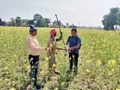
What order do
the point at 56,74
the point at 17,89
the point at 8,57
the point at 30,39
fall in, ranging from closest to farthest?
the point at 30,39
the point at 17,89
the point at 56,74
the point at 8,57

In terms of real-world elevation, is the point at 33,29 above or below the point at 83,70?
above

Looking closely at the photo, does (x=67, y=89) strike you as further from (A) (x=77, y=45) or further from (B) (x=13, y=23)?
(B) (x=13, y=23)

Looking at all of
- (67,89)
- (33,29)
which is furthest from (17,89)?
(33,29)

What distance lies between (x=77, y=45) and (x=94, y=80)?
1.16 meters

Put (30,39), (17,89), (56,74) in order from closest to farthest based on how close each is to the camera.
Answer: (30,39) < (17,89) < (56,74)

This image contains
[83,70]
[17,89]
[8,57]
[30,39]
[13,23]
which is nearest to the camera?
[30,39]

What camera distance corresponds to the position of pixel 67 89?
5.16 metres

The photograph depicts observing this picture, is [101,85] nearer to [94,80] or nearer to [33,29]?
[94,80]

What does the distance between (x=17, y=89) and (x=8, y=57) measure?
282cm

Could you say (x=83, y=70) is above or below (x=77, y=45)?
below

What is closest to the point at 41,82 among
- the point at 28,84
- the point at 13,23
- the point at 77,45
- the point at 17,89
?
the point at 28,84

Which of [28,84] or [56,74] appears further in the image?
[56,74]

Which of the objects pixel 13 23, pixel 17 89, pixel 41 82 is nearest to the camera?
pixel 17 89

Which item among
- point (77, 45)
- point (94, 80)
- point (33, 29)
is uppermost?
point (33, 29)
